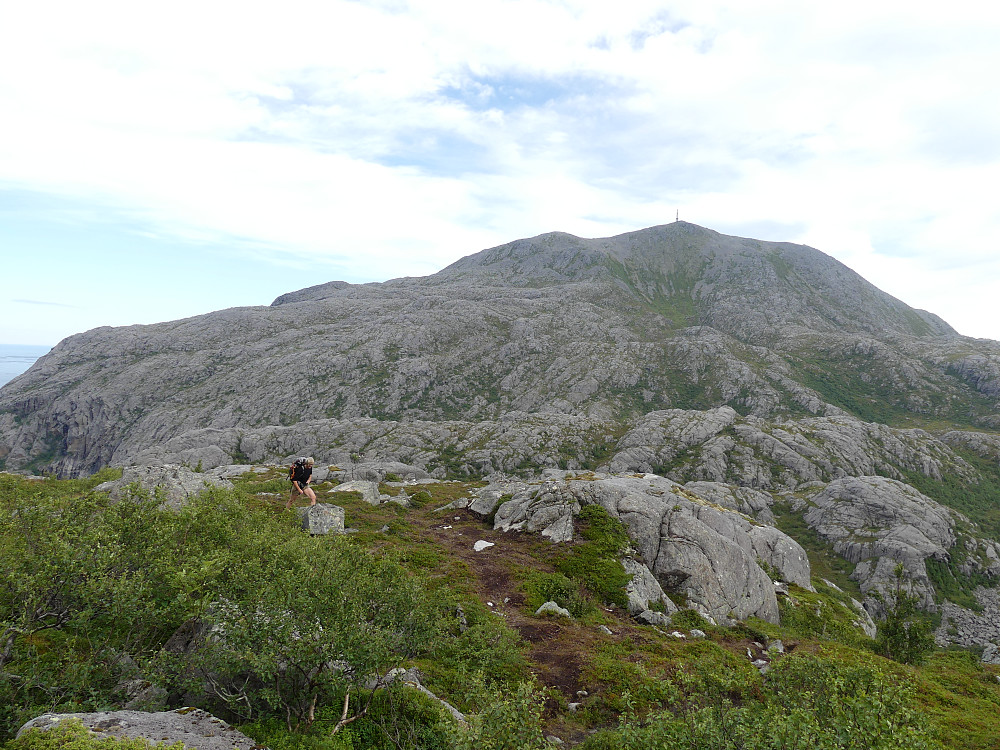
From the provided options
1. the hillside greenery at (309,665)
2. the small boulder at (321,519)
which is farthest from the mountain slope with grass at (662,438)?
the hillside greenery at (309,665)

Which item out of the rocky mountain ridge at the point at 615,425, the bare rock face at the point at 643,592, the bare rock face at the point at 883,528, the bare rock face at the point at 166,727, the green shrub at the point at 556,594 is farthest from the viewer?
the rocky mountain ridge at the point at 615,425

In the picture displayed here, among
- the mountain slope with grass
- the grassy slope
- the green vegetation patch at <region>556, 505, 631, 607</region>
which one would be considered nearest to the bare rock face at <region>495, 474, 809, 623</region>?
the mountain slope with grass

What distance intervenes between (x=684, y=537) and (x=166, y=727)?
3483 cm

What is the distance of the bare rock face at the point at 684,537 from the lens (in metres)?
31.6

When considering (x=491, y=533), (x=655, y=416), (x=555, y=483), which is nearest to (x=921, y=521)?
(x=655, y=416)

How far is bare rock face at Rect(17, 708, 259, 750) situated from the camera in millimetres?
8352

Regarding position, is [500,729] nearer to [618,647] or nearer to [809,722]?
[809,722]

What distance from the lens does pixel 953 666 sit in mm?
28141

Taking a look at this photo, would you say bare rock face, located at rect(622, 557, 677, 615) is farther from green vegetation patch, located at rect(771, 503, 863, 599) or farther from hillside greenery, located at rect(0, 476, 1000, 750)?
green vegetation patch, located at rect(771, 503, 863, 599)

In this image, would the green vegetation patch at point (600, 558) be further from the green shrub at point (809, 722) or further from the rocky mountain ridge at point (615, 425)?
the rocky mountain ridge at point (615, 425)

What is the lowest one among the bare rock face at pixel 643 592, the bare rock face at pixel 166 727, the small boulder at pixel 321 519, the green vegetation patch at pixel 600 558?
the bare rock face at pixel 643 592

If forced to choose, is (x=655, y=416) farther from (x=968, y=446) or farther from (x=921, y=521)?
(x=968, y=446)

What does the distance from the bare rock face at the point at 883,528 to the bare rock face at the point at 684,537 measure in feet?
183

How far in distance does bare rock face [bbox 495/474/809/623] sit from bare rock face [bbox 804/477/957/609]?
55735 mm
